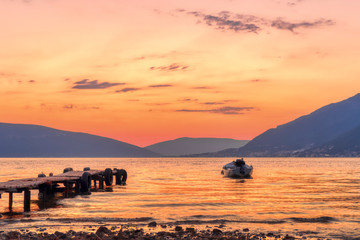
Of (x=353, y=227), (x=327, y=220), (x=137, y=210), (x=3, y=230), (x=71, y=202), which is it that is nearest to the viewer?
(x=3, y=230)

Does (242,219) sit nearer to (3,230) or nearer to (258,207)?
(258,207)

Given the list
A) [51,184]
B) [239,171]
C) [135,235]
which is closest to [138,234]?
[135,235]

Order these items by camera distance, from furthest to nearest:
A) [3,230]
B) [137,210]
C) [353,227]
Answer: [137,210] → [353,227] → [3,230]

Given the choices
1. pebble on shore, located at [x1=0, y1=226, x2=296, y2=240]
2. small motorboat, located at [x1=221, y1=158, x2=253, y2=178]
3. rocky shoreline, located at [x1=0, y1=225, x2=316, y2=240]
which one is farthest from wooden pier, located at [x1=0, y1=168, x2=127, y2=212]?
small motorboat, located at [x1=221, y1=158, x2=253, y2=178]

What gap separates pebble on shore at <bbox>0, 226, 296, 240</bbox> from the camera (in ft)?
65.1

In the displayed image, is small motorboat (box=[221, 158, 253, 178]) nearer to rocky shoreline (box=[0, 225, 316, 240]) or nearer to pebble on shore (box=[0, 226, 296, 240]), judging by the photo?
rocky shoreline (box=[0, 225, 316, 240])

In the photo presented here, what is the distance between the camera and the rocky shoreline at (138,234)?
19.9m

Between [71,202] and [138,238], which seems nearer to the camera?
[138,238]

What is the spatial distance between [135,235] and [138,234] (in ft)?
1.29

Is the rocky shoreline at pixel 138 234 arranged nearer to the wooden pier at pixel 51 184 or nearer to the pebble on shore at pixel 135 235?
the pebble on shore at pixel 135 235

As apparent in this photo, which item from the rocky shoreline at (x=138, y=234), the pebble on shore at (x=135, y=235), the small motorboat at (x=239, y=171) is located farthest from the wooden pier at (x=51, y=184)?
the small motorboat at (x=239, y=171)

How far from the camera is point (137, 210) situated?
31.0 metres

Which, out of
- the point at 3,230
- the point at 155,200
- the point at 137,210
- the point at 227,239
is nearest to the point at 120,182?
the point at 155,200

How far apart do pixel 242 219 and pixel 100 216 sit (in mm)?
9375
